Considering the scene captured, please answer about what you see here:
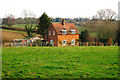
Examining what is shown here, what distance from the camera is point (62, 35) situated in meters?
44.6

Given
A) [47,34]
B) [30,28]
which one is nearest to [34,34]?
[30,28]

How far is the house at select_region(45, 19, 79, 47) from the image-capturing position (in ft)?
144

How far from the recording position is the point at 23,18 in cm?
5650

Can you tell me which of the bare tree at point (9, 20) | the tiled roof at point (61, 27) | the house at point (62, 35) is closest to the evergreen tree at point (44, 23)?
the house at point (62, 35)

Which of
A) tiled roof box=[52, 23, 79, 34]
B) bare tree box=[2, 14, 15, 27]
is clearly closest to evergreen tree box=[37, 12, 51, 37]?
tiled roof box=[52, 23, 79, 34]

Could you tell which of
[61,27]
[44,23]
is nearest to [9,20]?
[44,23]

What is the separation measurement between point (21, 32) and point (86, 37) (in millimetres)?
23868

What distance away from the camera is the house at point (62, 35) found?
4394cm

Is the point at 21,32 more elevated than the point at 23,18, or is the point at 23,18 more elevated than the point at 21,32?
the point at 23,18

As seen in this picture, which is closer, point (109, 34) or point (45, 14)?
point (109, 34)

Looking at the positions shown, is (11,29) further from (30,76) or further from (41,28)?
(30,76)

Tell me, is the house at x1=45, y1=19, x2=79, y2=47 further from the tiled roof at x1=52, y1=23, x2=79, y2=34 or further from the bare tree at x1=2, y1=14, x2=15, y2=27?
the bare tree at x1=2, y1=14, x2=15, y2=27

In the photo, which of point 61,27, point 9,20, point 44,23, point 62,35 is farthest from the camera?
point 44,23

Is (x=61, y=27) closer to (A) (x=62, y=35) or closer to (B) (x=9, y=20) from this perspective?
(A) (x=62, y=35)
